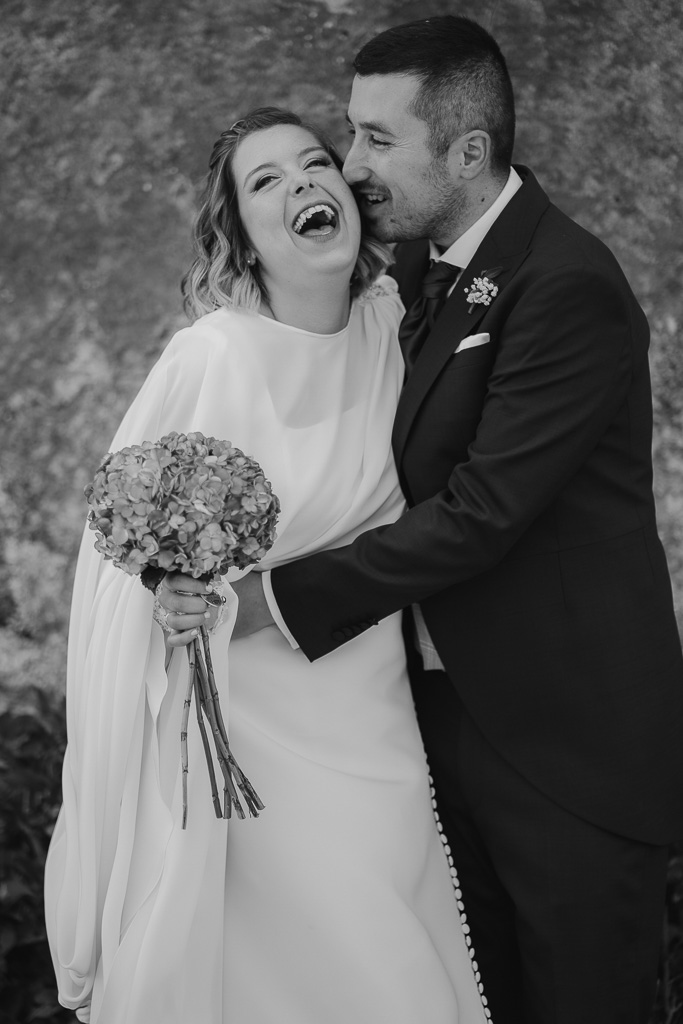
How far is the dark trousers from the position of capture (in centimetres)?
254

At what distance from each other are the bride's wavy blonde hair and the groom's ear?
0.39 metres

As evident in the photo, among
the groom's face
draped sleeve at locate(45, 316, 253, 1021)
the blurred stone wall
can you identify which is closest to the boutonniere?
the groom's face

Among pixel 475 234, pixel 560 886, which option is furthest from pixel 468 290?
pixel 560 886

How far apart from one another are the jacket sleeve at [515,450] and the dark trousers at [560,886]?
0.51 meters

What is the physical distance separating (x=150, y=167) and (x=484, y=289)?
2.55m

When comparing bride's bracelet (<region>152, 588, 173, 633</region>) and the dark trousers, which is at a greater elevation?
bride's bracelet (<region>152, 588, 173, 633</region>)

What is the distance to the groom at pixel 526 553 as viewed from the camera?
2379 mm

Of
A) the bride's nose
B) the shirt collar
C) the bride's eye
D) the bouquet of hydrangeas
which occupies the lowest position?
the bouquet of hydrangeas

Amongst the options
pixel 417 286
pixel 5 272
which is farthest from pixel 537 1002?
pixel 5 272

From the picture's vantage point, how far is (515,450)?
2.35 metres

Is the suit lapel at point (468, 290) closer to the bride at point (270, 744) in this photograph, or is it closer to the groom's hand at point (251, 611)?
the bride at point (270, 744)

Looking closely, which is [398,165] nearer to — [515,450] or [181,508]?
[515,450]

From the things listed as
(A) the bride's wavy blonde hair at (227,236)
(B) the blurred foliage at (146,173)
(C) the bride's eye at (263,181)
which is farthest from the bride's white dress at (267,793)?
(B) the blurred foliage at (146,173)

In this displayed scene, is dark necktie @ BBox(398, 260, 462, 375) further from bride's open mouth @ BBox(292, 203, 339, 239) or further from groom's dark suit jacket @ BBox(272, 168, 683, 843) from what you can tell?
bride's open mouth @ BBox(292, 203, 339, 239)
